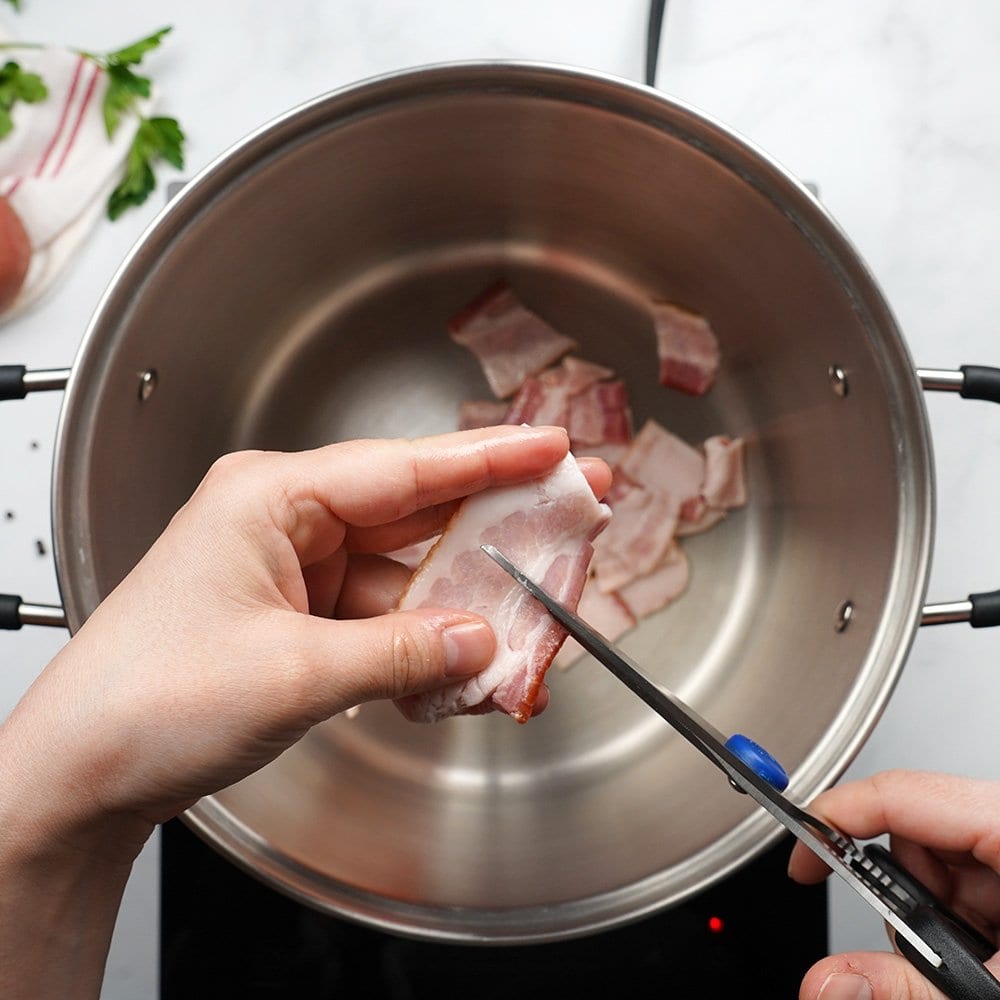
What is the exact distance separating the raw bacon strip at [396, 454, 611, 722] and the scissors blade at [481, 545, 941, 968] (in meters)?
0.02

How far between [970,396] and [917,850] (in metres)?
0.45

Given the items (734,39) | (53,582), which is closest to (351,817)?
(53,582)

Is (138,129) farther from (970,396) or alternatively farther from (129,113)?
(970,396)

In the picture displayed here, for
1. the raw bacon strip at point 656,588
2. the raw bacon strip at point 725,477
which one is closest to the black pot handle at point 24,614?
the raw bacon strip at point 656,588

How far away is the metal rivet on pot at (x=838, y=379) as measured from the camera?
3.66ft

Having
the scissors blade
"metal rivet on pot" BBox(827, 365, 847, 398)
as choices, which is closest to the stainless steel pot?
"metal rivet on pot" BBox(827, 365, 847, 398)

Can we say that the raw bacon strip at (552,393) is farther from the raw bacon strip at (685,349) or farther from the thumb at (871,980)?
the thumb at (871,980)

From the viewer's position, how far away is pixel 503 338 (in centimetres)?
140

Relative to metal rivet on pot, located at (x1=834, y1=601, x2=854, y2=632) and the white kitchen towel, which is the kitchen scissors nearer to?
metal rivet on pot, located at (x1=834, y1=601, x2=854, y2=632)

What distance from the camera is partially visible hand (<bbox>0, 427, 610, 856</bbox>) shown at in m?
0.74

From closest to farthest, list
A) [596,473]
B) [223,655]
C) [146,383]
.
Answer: [223,655] < [596,473] < [146,383]

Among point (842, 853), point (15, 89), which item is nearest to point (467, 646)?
point (842, 853)

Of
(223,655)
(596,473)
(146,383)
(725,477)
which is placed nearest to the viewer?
(223,655)

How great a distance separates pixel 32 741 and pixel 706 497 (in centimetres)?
90
